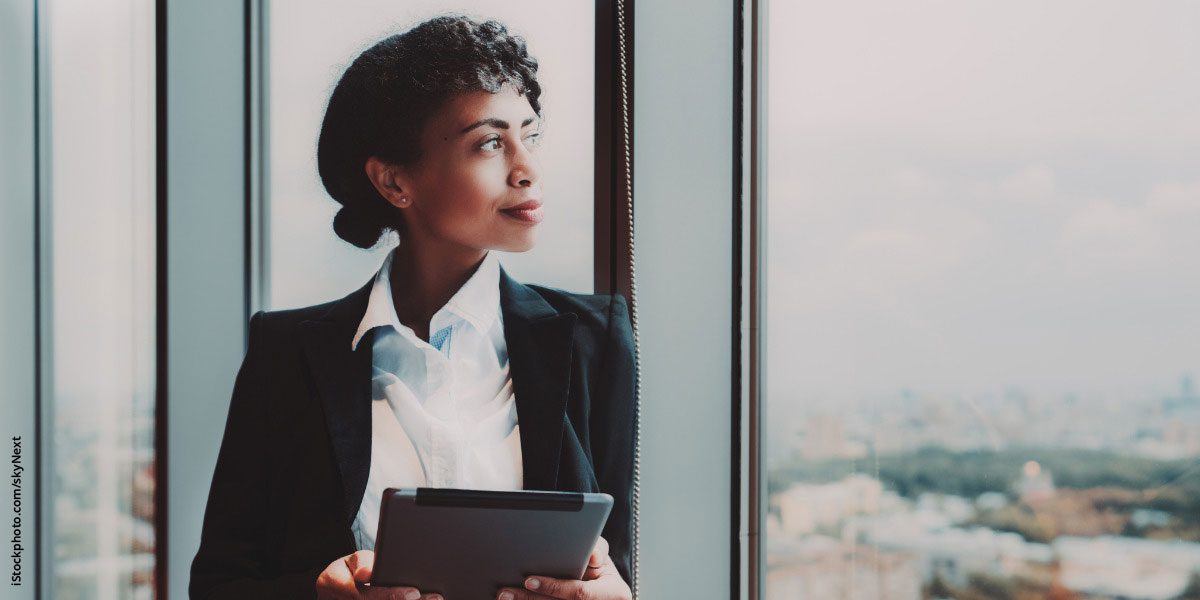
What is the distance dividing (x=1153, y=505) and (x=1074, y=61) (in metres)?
0.57

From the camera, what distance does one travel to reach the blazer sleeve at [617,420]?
1599 millimetres

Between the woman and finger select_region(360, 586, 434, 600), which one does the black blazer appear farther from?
finger select_region(360, 586, 434, 600)

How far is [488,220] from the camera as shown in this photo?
1700 mm

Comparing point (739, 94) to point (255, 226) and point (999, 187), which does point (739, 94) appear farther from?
point (255, 226)

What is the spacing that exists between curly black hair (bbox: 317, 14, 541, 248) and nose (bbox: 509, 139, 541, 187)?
8 cm

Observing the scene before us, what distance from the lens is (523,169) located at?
5.50 ft

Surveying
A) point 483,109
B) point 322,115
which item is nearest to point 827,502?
point 483,109

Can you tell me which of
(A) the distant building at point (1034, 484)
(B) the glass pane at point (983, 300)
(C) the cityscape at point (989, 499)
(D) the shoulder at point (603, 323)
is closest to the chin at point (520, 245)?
(D) the shoulder at point (603, 323)

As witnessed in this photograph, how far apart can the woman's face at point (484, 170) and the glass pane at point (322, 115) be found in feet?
0.10

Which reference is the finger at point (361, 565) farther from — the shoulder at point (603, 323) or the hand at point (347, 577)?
the shoulder at point (603, 323)

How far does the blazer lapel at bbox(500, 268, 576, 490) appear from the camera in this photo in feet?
5.26

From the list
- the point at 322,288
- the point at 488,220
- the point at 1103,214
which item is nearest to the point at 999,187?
the point at 1103,214

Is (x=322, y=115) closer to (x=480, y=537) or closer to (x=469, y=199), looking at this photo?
(x=469, y=199)

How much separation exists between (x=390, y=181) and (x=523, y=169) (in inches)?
9.9
